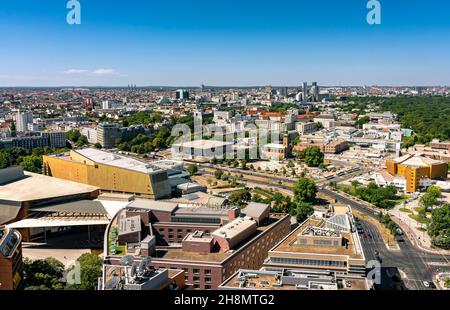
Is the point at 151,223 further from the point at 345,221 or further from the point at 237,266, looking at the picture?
the point at 345,221

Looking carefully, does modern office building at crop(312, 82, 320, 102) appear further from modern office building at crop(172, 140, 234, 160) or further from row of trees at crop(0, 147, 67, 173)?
row of trees at crop(0, 147, 67, 173)

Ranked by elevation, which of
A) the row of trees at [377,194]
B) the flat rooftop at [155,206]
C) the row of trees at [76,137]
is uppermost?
the row of trees at [76,137]

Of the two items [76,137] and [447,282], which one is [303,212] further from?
[76,137]

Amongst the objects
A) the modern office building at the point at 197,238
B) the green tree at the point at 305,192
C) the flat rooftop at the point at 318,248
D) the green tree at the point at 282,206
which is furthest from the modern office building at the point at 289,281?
the green tree at the point at 305,192

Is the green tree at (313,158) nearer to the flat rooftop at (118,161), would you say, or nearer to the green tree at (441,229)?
the green tree at (441,229)

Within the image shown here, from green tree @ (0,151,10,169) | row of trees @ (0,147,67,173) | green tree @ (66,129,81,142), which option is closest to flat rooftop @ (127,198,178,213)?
row of trees @ (0,147,67,173)
